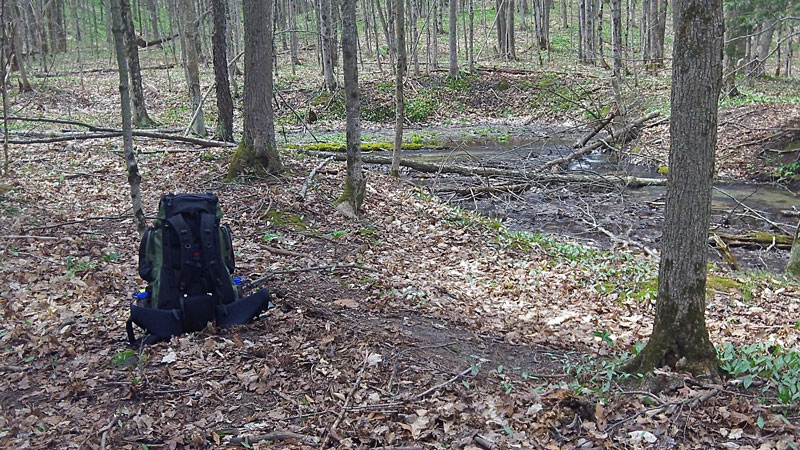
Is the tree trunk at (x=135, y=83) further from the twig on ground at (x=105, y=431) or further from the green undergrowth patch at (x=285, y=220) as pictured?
the twig on ground at (x=105, y=431)

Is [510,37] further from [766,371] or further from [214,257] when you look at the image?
[766,371]

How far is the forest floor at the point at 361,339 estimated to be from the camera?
12.2 ft

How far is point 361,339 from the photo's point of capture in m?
5.03

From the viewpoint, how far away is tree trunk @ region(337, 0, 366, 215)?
27.1 feet

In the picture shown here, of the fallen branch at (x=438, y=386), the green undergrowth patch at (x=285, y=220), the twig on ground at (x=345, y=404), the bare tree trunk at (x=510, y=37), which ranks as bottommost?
the fallen branch at (x=438, y=386)

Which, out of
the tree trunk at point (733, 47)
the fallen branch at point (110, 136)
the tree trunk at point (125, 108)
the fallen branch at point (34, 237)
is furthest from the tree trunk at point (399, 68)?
the tree trunk at point (733, 47)

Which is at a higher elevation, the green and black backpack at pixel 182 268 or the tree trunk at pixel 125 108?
the tree trunk at pixel 125 108

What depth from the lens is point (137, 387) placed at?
4.13 m

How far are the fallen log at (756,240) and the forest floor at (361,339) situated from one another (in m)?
1.65

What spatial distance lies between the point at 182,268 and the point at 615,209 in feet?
29.5

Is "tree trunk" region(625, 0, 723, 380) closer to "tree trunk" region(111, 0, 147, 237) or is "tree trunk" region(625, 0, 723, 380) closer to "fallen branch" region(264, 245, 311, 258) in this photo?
"fallen branch" region(264, 245, 311, 258)

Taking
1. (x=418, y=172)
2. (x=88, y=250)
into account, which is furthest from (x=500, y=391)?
(x=418, y=172)

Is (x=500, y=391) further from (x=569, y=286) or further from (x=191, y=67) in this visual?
(x=191, y=67)

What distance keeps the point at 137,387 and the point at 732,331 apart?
512 centimetres
